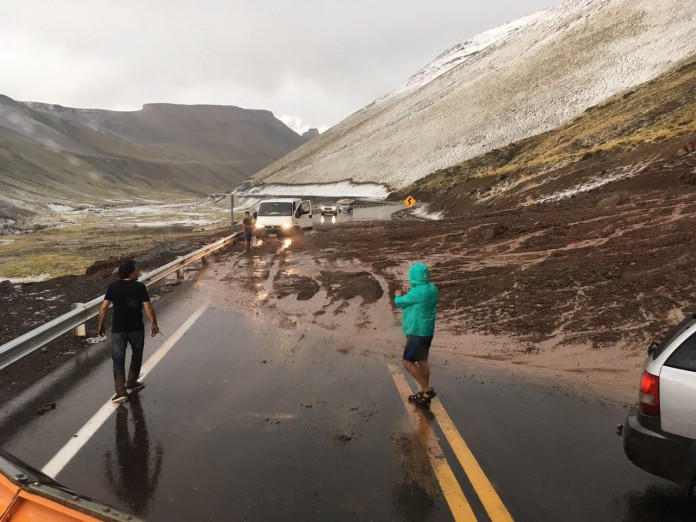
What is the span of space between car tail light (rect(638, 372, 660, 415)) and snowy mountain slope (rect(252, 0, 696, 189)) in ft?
281

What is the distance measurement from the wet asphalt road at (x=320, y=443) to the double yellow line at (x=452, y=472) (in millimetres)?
45

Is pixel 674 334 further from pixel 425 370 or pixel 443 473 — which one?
pixel 425 370

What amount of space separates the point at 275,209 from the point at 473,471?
21532 millimetres

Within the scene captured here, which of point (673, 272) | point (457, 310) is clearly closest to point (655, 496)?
point (457, 310)

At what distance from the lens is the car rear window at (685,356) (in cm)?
335

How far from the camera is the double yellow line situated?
3.46 m

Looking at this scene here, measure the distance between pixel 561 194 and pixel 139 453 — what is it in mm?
26391

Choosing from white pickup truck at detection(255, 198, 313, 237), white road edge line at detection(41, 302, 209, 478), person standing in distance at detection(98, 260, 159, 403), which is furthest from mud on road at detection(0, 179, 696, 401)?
white pickup truck at detection(255, 198, 313, 237)

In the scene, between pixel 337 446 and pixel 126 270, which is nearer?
pixel 337 446

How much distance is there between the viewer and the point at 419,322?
215 inches

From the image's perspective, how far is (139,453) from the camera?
433 centimetres

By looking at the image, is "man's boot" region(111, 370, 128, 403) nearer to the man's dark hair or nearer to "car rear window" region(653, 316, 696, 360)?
the man's dark hair

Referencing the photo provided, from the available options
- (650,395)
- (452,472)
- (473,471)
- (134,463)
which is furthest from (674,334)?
(134,463)

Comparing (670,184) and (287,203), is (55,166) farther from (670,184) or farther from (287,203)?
(670,184)
